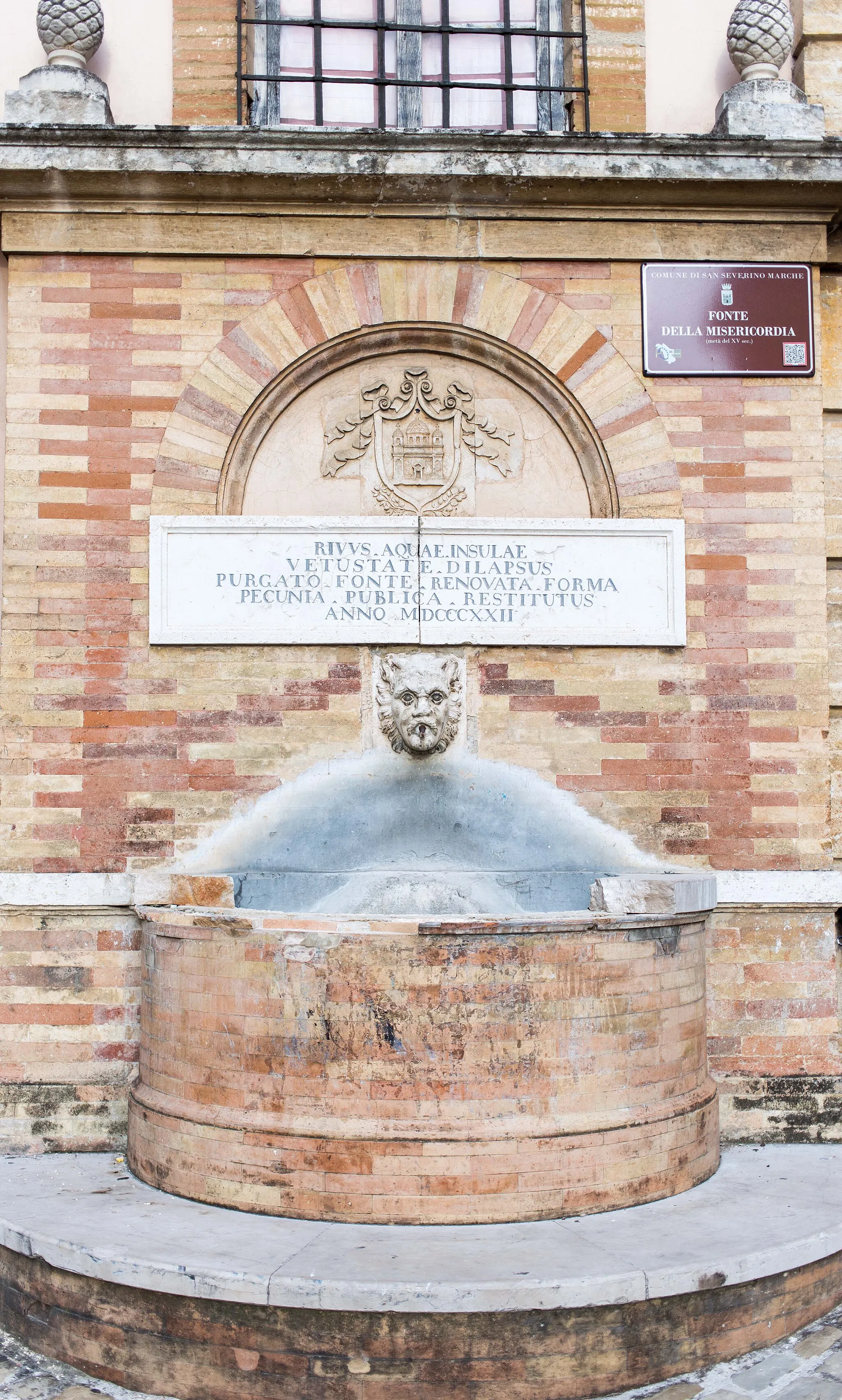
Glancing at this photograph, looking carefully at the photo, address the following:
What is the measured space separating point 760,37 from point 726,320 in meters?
1.79

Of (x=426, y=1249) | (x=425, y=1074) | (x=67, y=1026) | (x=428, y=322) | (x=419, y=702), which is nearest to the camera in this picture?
(x=426, y=1249)

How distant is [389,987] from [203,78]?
5.83m

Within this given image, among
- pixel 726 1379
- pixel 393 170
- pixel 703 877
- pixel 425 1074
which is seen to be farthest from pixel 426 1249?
pixel 393 170

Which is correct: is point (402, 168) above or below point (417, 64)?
below

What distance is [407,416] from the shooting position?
7.47 metres

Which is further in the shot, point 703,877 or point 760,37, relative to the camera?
point 760,37

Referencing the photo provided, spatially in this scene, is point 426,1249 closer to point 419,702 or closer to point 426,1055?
point 426,1055

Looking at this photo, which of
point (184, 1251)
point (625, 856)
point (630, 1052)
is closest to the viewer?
point (184, 1251)

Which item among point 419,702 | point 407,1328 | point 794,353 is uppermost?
point 794,353

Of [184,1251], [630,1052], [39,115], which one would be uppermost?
[39,115]

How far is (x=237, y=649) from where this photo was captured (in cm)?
707

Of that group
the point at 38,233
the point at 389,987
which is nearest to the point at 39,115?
the point at 38,233

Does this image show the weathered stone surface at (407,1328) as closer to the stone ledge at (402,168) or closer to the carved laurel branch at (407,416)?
the carved laurel branch at (407,416)

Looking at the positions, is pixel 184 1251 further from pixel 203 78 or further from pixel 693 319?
pixel 203 78
